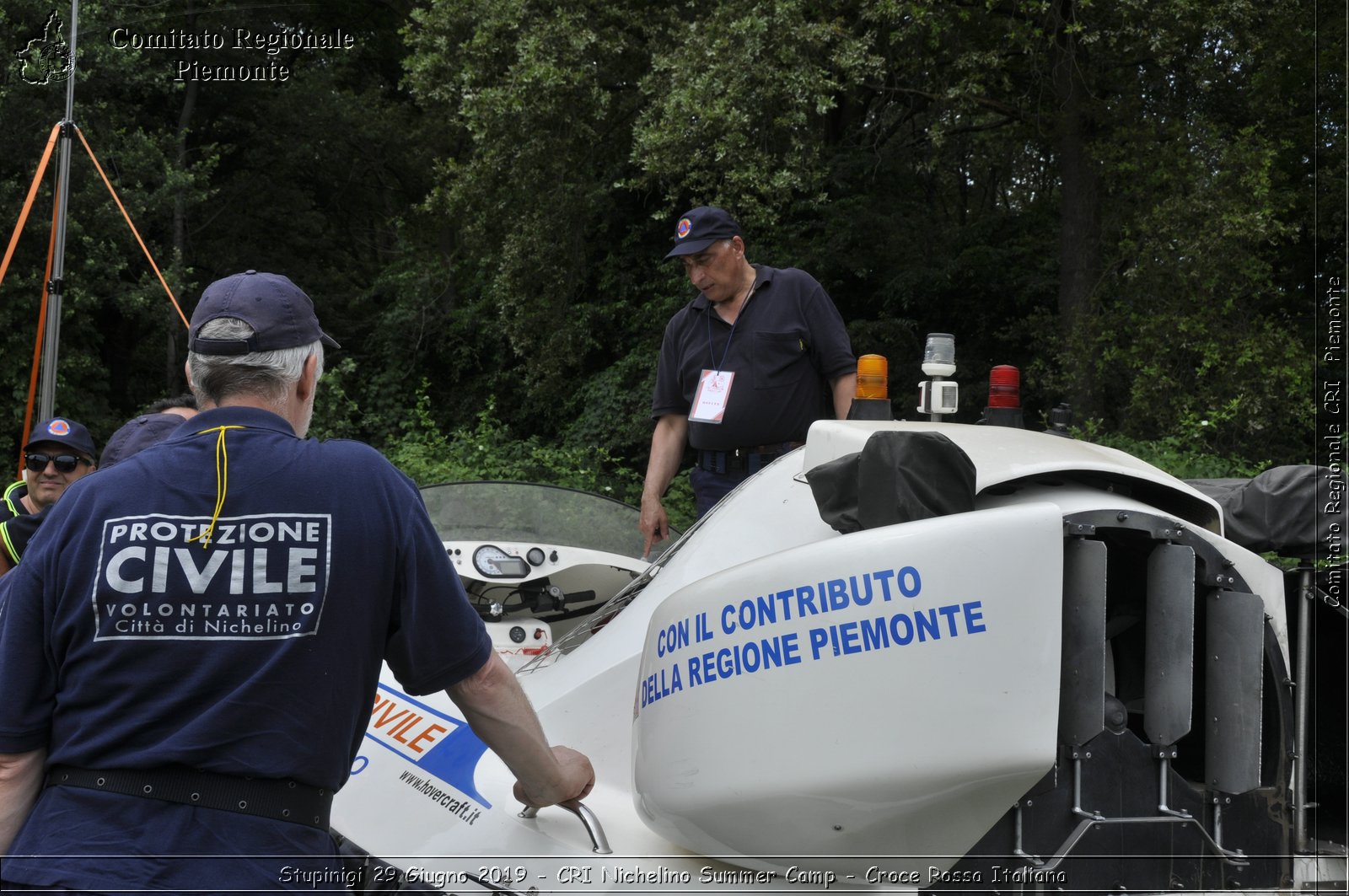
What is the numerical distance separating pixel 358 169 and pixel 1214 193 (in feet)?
45.5

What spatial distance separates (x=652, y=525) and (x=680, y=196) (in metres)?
8.24

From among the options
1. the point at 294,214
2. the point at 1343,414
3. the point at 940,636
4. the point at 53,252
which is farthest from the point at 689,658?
the point at 294,214

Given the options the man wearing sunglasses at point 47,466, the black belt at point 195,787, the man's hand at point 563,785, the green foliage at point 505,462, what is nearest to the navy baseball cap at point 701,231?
the man's hand at point 563,785

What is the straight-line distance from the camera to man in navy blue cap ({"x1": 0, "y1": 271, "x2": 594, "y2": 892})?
5.74 feet

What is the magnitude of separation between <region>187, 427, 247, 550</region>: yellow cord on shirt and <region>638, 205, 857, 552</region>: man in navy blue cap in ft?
8.57

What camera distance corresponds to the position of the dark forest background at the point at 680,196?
10.0 m

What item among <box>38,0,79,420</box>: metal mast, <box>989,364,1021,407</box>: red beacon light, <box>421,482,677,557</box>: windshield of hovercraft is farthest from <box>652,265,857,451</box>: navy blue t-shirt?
<box>38,0,79,420</box>: metal mast

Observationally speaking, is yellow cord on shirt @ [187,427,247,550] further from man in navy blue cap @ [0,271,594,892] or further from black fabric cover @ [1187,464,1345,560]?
black fabric cover @ [1187,464,1345,560]

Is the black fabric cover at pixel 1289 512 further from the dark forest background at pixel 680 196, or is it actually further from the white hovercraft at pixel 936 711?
the dark forest background at pixel 680 196

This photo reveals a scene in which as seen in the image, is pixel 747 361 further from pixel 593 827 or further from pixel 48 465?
pixel 48 465

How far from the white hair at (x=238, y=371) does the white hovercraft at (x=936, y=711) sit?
825mm

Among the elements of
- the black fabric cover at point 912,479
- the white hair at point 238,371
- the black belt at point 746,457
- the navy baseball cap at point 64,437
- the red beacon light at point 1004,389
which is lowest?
the black belt at point 746,457

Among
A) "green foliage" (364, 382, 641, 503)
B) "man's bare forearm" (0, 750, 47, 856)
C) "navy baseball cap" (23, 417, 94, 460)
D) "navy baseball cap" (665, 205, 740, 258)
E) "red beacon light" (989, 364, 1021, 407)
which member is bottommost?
"green foliage" (364, 382, 641, 503)

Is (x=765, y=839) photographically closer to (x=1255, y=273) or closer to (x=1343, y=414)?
(x=1343, y=414)
